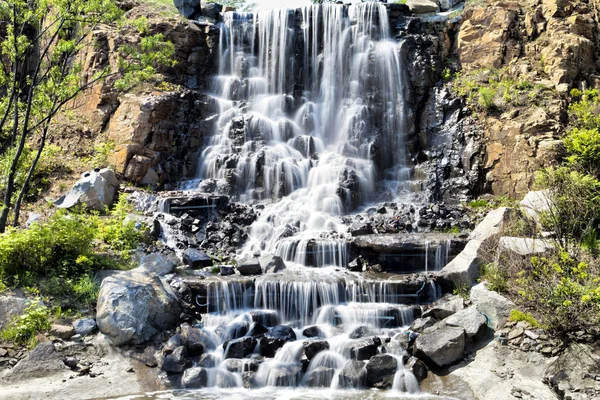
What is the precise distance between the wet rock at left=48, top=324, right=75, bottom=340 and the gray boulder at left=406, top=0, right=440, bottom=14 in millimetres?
19168

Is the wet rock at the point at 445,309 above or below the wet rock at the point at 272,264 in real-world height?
below

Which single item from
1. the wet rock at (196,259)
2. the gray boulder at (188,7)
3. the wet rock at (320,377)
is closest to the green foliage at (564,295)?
the wet rock at (320,377)

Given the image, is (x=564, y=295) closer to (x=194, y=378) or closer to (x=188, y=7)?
(x=194, y=378)

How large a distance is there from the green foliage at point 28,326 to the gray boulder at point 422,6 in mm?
19282

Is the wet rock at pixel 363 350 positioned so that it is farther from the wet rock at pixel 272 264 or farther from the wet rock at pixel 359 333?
the wet rock at pixel 272 264

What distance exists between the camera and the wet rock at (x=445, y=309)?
33.0 feet

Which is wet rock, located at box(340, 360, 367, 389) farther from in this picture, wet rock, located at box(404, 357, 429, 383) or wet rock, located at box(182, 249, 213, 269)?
wet rock, located at box(182, 249, 213, 269)

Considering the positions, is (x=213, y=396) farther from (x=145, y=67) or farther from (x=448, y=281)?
(x=145, y=67)

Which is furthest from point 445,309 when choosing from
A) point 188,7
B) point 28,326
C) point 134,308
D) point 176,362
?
point 188,7

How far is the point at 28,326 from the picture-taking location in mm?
9164

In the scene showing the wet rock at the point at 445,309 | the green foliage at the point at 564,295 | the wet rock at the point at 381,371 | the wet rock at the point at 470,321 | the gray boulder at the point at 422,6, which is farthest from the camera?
the gray boulder at the point at 422,6

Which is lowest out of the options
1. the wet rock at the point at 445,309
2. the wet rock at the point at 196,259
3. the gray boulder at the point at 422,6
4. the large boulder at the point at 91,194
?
the wet rock at the point at 445,309

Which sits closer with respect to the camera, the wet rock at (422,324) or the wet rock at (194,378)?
the wet rock at (194,378)

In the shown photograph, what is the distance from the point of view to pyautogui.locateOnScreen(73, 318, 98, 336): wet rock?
31.5ft
